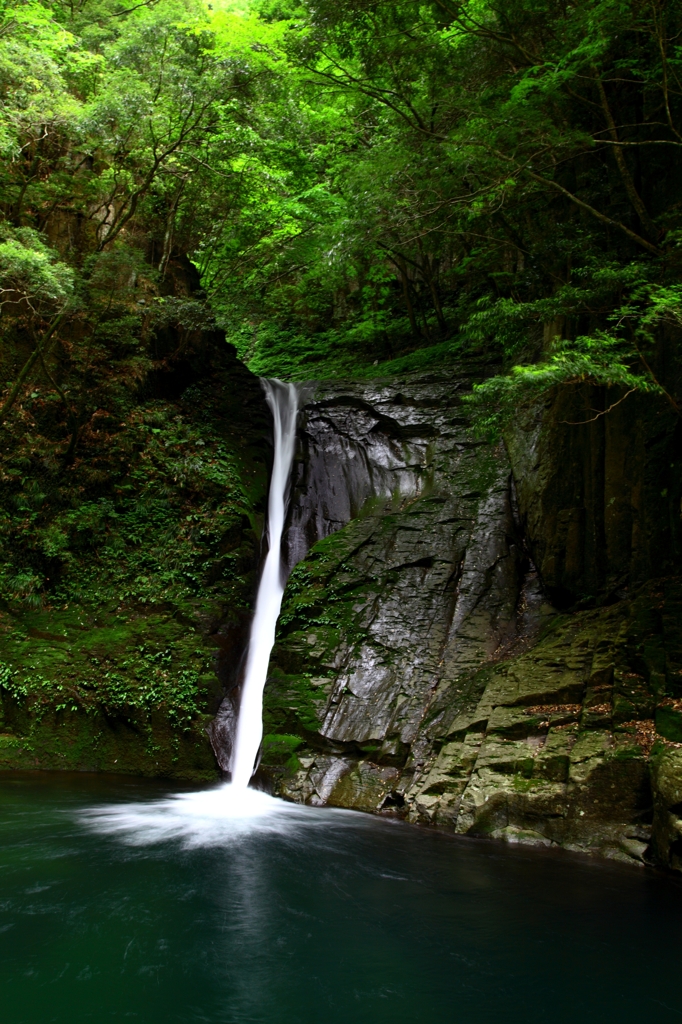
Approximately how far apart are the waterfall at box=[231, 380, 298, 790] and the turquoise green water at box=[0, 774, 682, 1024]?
2428 millimetres

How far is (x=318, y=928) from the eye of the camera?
502 cm

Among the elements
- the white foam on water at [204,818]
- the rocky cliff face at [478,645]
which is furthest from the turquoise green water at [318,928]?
the rocky cliff face at [478,645]

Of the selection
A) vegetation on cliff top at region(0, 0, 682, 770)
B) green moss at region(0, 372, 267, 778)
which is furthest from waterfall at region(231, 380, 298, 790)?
vegetation on cliff top at region(0, 0, 682, 770)

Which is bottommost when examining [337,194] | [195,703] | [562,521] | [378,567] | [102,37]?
[195,703]

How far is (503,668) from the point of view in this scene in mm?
8961

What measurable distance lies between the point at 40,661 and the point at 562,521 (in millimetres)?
8262

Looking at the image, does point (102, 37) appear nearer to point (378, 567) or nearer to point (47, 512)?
point (47, 512)

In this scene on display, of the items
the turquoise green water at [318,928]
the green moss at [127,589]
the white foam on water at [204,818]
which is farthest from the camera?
the green moss at [127,589]

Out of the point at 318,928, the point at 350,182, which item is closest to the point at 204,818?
the point at 318,928

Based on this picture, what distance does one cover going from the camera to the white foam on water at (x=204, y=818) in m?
7.07

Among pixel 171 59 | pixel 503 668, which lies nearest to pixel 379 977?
pixel 503 668

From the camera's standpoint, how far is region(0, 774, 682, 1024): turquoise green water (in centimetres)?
400

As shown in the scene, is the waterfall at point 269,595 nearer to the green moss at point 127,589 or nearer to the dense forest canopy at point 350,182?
the green moss at point 127,589

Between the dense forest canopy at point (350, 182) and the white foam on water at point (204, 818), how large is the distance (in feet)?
18.2
